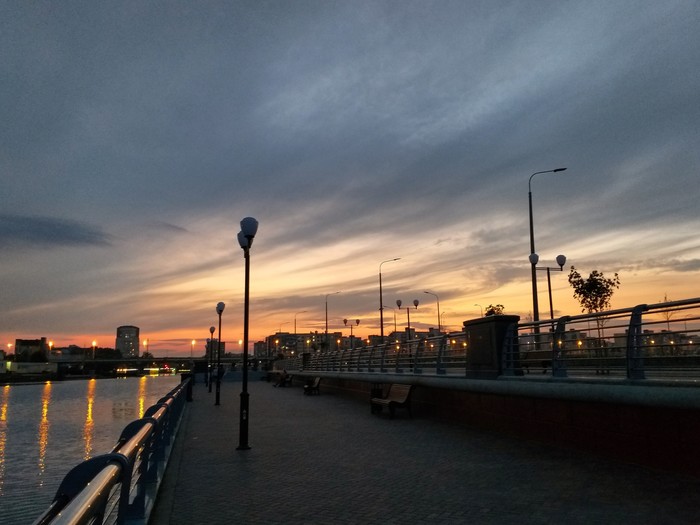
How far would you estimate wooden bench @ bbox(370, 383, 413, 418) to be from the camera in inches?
623

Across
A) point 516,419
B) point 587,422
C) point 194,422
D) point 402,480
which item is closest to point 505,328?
point 516,419

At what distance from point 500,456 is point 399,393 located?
737 centimetres

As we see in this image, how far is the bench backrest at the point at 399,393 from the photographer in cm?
1598

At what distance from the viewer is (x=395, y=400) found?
53.7ft

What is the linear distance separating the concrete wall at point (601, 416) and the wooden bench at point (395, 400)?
2407mm

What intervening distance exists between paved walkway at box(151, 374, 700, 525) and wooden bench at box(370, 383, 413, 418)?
130 inches

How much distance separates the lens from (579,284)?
116ft

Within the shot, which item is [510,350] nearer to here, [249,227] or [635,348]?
[635,348]

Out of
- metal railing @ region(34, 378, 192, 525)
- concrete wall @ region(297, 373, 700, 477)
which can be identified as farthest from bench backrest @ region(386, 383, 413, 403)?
metal railing @ region(34, 378, 192, 525)

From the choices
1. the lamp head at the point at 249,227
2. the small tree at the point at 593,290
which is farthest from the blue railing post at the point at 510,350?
the small tree at the point at 593,290

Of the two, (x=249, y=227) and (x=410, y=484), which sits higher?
(x=249, y=227)

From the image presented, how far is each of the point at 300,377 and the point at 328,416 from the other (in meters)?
24.8

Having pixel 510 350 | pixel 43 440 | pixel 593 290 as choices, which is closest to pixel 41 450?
pixel 43 440

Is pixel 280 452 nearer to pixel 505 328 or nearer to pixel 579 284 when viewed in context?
pixel 505 328
